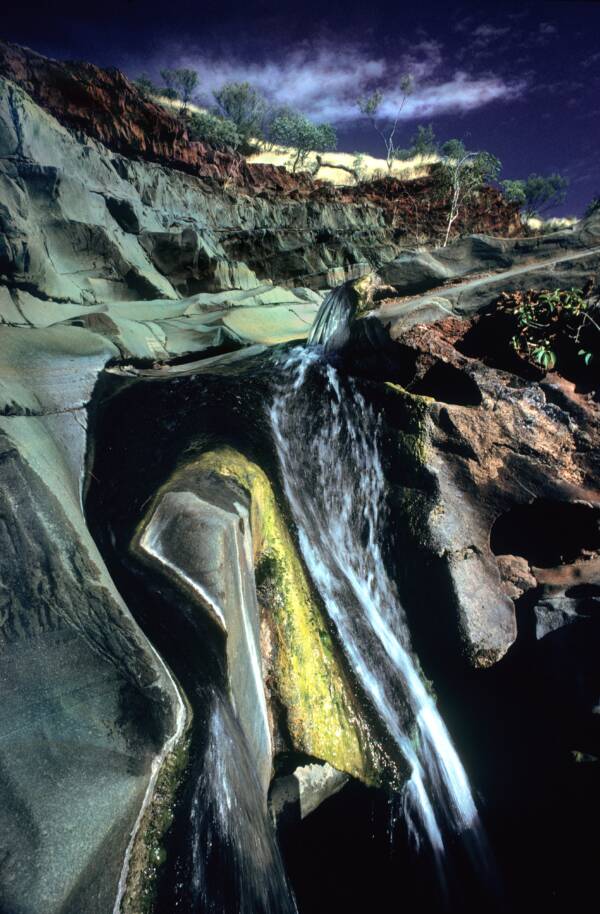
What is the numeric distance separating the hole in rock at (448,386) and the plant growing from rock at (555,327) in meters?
0.68

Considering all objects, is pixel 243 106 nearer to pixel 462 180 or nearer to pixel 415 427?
pixel 462 180

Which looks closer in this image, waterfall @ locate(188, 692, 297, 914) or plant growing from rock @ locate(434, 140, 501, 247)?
waterfall @ locate(188, 692, 297, 914)

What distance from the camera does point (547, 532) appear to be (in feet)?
16.5

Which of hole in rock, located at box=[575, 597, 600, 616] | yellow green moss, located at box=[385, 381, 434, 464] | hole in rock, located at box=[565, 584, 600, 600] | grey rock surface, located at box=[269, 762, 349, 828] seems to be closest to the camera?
grey rock surface, located at box=[269, 762, 349, 828]

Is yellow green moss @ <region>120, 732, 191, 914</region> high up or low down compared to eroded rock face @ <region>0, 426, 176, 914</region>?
down

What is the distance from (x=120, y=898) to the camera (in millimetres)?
2000

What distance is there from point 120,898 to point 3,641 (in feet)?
4.73

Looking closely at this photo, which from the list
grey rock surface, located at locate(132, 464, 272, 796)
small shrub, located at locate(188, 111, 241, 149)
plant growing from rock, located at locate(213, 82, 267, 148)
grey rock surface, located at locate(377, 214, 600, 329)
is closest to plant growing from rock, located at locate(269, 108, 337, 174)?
plant growing from rock, located at locate(213, 82, 267, 148)

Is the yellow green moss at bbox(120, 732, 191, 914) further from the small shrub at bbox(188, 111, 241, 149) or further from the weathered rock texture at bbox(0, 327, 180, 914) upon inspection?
the small shrub at bbox(188, 111, 241, 149)

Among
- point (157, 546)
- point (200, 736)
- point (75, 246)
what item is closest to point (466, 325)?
point (157, 546)

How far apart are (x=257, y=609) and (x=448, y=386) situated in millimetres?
3407

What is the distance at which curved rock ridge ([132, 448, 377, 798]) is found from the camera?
2.96 m

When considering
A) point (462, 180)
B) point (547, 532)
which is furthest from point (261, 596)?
point (462, 180)

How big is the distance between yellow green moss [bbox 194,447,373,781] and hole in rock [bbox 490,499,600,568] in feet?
8.25
